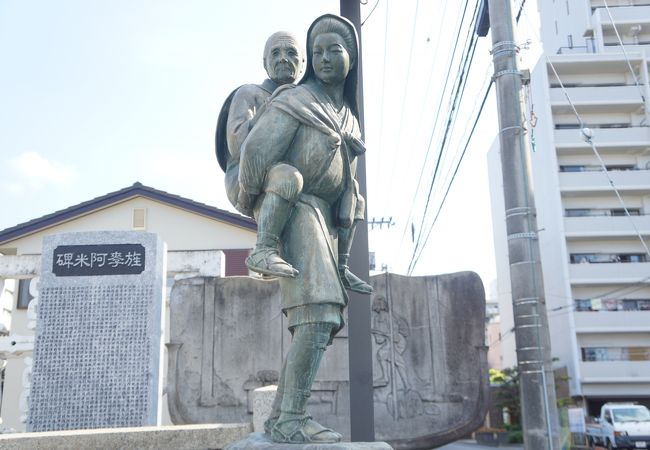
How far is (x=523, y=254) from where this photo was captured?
832 cm

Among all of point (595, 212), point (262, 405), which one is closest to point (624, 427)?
point (595, 212)

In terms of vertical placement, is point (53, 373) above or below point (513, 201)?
below

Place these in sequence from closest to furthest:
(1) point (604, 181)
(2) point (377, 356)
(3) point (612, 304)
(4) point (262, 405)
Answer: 1. (4) point (262, 405)
2. (2) point (377, 356)
3. (3) point (612, 304)
4. (1) point (604, 181)

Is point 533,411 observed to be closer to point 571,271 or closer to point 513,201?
point 513,201

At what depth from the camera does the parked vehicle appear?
2178 cm

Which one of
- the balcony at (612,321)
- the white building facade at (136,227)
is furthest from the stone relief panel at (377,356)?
the balcony at (612,321)

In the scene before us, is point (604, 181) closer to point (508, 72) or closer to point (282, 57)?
point (508, 72)

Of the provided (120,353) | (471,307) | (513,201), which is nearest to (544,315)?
(471,307)

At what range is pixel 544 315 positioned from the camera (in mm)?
8172

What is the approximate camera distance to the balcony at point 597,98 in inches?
1372

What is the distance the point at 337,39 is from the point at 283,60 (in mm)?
367

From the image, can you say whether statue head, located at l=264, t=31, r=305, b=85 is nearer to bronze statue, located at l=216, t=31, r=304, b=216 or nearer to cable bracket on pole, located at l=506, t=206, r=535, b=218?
bronze statue, located at l=216, t=31, r=304, b=216

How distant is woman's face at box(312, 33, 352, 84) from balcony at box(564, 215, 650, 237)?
32.8m

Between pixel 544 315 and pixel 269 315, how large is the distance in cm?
379
